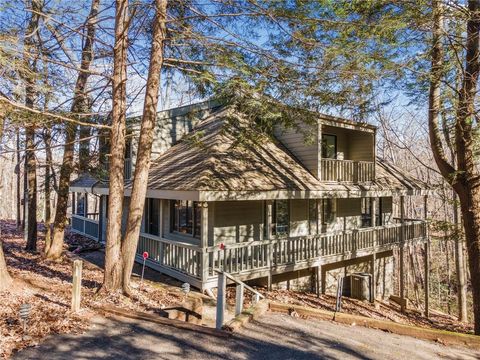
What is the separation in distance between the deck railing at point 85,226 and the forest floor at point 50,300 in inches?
203

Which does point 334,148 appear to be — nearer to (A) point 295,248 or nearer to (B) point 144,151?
(A) point 295,248

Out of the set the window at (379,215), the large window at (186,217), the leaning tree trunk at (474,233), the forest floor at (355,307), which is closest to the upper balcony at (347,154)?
the window at (379,215)

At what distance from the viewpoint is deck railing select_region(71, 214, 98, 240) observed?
16.7 m

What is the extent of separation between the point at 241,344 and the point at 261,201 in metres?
6.83

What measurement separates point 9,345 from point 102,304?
2072 mm

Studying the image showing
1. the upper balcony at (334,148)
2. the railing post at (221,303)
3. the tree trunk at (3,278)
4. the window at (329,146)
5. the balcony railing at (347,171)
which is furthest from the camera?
the window at (329,146)

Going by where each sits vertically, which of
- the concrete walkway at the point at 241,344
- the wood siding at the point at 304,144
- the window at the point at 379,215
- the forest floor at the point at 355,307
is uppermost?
the wood siding at the point at 304,144

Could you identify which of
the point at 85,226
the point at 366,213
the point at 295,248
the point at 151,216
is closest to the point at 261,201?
the point at 295,248

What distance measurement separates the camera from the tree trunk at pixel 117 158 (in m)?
7.70

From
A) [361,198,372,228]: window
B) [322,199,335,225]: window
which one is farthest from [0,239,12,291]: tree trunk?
[361,198,372,228]: window

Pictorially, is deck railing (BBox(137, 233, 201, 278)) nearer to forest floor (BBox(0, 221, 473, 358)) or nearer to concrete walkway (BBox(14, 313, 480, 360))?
forest floor (BBox(0, 221, 473, 358))

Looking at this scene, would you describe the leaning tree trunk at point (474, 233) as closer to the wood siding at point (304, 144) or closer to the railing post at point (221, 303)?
the wood siding at point (304, 144)

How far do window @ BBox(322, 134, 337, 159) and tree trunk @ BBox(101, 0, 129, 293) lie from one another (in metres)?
9.17

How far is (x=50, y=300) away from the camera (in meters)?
7.12
